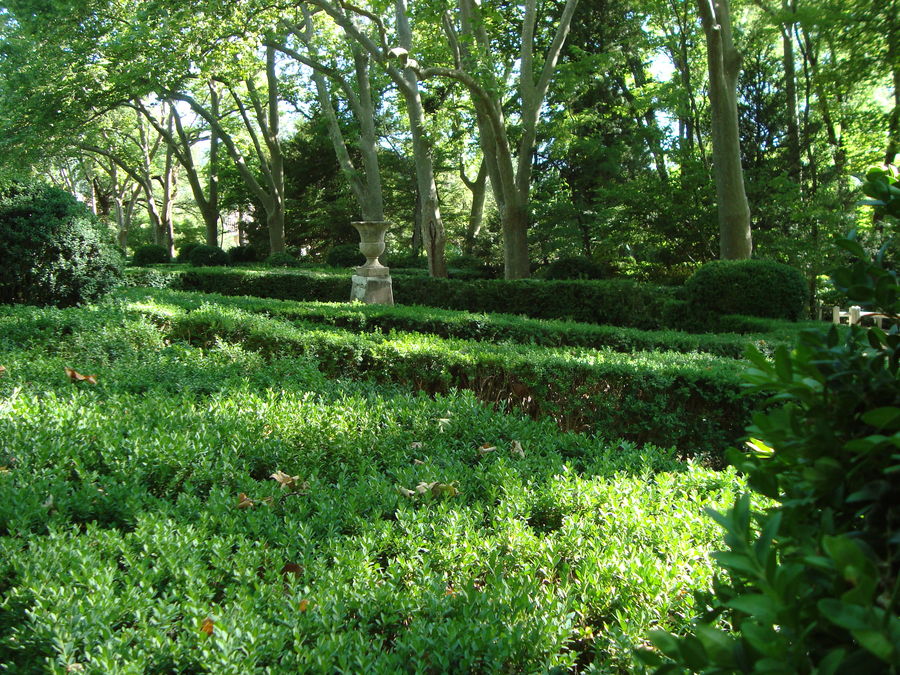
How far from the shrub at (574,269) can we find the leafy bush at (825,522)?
57.8 ft

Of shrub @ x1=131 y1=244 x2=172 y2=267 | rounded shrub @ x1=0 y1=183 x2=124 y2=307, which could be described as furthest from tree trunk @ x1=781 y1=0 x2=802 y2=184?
shrub @ x1=131 y1=244 x2=172 y2=267

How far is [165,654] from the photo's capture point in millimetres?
1688

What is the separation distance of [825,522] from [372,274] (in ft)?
41.2

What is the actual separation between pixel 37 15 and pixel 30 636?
816 inches

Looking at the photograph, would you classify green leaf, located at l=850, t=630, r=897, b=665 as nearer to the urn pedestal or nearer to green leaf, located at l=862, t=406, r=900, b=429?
green leaf, located at l=862, t=406, r=900, b=429

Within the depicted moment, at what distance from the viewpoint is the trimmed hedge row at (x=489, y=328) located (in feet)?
24.8

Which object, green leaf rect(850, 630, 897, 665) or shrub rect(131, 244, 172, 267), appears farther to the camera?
shrub rect(131, 244, 172, 267)

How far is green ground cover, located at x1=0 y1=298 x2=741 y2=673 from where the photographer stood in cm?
175

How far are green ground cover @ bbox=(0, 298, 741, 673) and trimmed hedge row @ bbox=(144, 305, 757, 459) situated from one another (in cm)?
175

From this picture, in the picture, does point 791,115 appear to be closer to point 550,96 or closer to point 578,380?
point 550,96

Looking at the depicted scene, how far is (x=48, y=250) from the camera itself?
9438 millimetres

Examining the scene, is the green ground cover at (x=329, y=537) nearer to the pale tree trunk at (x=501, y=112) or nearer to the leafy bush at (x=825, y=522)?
the leafy bush at (x=825, y=522)

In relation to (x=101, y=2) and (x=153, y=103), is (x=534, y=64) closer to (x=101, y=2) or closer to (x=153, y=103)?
(x=101, y=2)

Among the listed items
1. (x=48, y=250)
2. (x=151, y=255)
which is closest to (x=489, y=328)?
(x=48, y=250)
